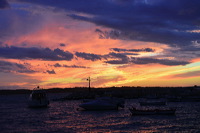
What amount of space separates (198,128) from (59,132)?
20.7 metres

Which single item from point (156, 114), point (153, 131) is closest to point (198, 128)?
point (153, 131)

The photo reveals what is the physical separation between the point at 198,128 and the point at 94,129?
1566 cm

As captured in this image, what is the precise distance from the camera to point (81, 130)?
140 ft

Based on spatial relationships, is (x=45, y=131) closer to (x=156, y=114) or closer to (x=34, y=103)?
(x=156, y=114)

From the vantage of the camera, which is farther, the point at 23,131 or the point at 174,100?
the point at 174,100

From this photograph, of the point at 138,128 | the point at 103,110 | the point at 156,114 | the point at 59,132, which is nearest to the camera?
the point at 59,132

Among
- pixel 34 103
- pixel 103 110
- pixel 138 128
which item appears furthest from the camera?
pixel 34 103

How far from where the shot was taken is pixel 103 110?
76.5 meters

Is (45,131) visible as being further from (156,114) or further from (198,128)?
(156,114)

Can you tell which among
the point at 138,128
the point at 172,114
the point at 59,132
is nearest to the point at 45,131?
the point at 59,132

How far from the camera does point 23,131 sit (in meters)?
42.2

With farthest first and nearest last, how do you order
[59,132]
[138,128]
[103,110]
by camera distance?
[103,110] → [138,128] → [59,132]

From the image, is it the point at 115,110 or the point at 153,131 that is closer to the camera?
the point at 153,131

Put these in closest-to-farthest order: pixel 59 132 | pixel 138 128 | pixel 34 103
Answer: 1. pixel 59 132
2. pixel 138 128
3. pixel 34 103
